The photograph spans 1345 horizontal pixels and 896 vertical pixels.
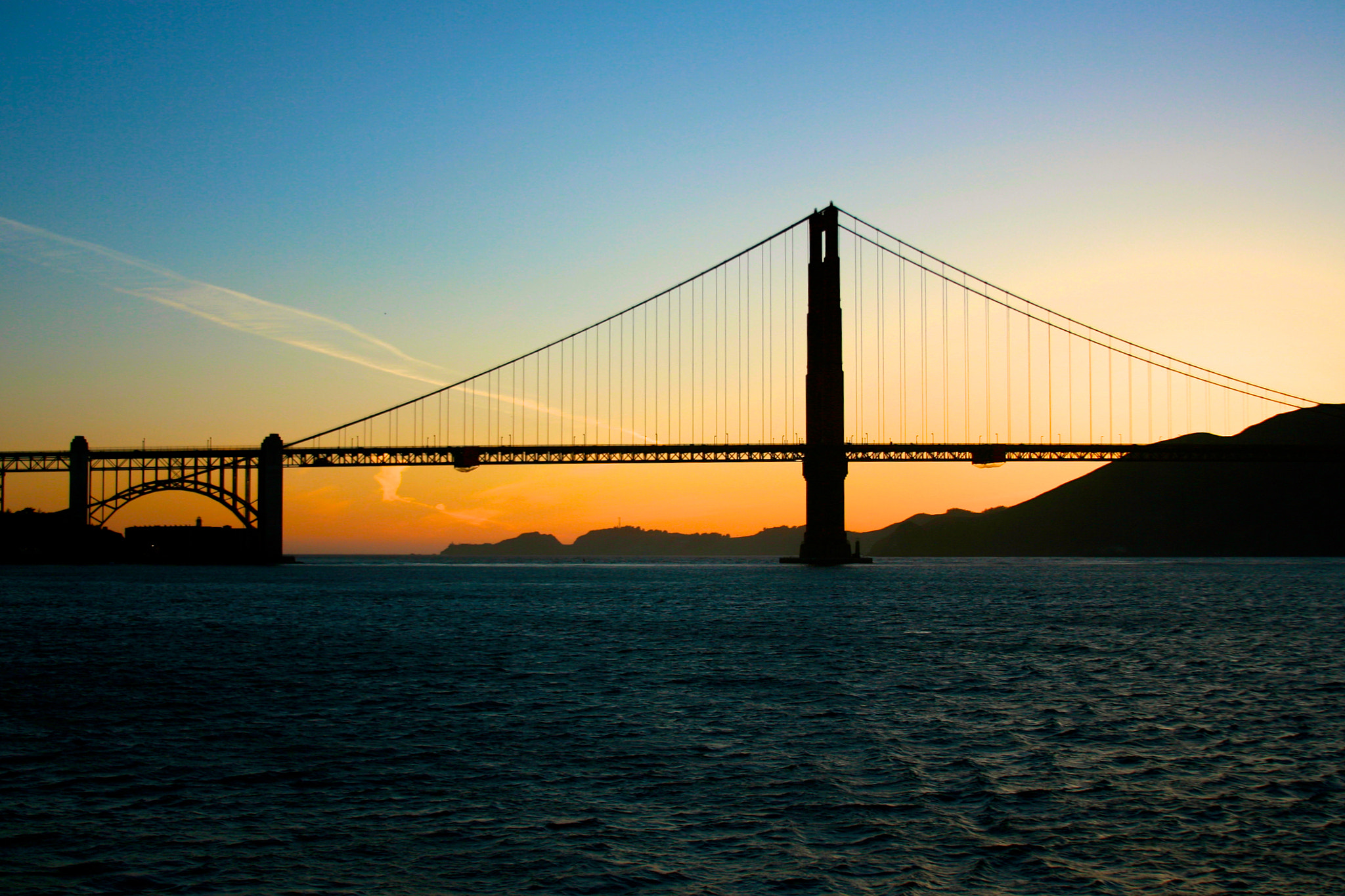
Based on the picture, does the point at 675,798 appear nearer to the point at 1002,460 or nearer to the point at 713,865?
the point at 713,865

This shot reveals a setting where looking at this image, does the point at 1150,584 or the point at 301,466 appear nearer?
the point at 1150,584

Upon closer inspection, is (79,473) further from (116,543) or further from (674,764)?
(674,764)

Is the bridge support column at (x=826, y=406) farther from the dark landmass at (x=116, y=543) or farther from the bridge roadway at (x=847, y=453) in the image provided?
the dark landmass at (x=116, y=543)

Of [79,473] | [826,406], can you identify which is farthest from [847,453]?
[79,473]

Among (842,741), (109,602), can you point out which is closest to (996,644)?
(842,741)

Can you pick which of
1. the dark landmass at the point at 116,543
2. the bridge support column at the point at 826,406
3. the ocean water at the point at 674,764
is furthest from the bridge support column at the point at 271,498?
the ocean water at the point at 674,764
